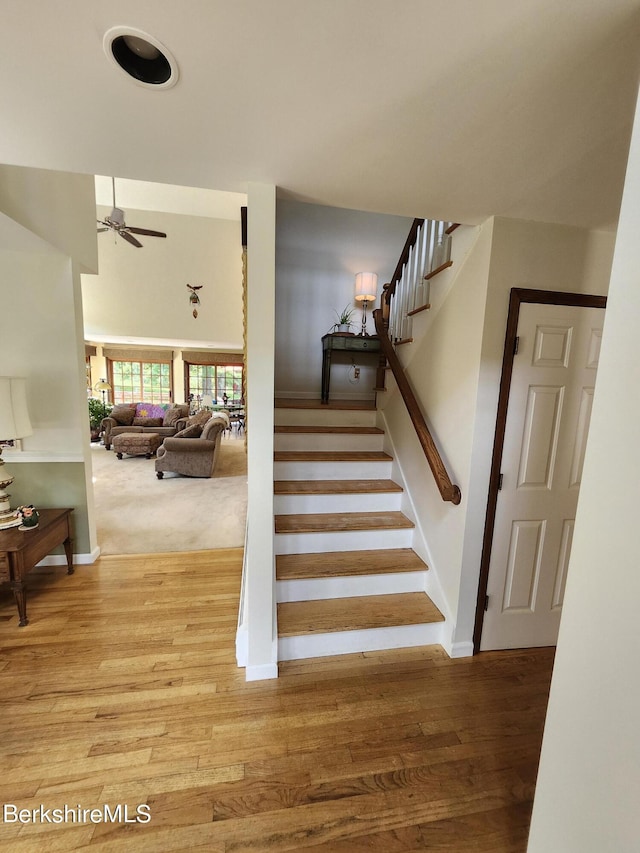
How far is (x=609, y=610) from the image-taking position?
2.27ft

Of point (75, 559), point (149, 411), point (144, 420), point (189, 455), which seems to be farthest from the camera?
point (149, 411)

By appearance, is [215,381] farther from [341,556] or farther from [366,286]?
[341,556]

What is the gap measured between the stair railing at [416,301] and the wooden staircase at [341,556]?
60 centimetres

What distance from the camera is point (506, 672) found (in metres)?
1.85

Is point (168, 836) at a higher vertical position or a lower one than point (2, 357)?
lower

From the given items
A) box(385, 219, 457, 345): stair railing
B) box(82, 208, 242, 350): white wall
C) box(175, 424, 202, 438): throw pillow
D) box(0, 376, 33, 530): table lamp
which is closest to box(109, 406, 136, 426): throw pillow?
box(82, 208, 242, 350): white wall

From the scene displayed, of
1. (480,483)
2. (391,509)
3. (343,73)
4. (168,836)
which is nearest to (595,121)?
(343,73)

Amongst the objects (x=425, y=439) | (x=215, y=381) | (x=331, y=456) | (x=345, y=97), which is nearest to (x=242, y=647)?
(x=331, y=456)

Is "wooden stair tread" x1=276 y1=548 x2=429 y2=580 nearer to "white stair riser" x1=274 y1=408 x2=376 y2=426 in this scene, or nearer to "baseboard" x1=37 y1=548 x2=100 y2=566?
"white stair riser" x1=274 y1=408 x2=376 y2=426

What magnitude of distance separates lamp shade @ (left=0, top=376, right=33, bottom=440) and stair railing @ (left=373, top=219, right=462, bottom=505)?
100.0 inches

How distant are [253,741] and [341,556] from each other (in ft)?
3.24

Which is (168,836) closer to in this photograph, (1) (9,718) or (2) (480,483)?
(1) (9,718)

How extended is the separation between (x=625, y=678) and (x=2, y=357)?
3.66 m

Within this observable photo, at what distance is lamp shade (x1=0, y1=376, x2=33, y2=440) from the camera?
2.18 metres
